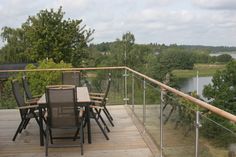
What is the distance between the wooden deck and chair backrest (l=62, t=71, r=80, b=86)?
112 cm

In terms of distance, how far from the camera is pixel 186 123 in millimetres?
3457

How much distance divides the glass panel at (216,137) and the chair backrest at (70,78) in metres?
4.58

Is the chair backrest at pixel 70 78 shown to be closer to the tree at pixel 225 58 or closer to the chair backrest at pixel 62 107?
the chair backrest at pixel 62 107

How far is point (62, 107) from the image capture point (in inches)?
182

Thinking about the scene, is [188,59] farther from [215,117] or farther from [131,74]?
[215,117]

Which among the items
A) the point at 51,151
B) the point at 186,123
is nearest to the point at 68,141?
the point at 51,151

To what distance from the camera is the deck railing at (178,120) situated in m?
2.59

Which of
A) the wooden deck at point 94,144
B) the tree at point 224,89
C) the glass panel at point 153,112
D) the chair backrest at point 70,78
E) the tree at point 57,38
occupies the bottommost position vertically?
the tree at point 224,89

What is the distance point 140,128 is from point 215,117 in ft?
11.4

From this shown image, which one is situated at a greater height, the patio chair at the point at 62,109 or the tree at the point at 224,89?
the patio chair at the point at 62,109

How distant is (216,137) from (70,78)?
503 centimetres

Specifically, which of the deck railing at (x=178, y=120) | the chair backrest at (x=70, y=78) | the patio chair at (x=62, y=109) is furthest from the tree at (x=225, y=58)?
the patio chair at (x=62, y=109)

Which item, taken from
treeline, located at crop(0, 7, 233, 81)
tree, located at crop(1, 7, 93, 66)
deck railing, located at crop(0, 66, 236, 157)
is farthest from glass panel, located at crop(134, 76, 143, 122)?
tree, located at crop(1, 7, 93, 66)

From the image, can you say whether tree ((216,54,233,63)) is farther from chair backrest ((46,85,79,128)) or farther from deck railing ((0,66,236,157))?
chair backrest ((46,85,79,128))
